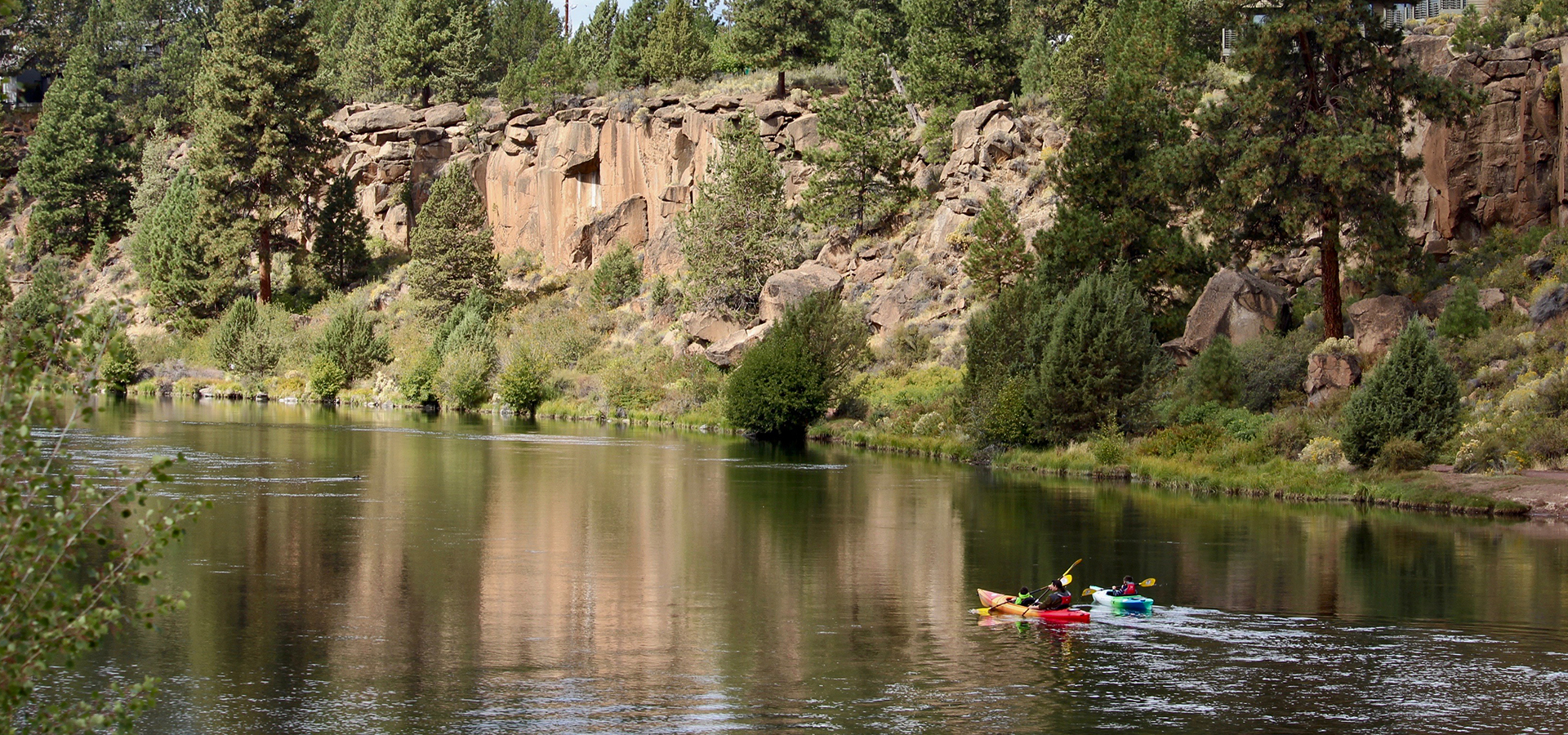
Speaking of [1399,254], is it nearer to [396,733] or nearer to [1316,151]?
[1316,151]

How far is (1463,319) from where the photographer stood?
44.4 metres

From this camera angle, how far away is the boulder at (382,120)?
98312mm

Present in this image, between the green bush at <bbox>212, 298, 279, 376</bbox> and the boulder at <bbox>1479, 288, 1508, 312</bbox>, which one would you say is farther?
the green bush at <bbox>212, 298, 279, 376</bbox>

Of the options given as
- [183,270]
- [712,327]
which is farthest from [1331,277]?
[183,270]

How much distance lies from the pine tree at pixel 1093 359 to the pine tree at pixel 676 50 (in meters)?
53.0

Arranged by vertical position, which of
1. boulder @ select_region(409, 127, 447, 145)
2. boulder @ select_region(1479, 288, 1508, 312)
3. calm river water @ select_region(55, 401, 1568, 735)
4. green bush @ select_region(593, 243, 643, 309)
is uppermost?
boulder @ select_region(409, 127, 447, 145)

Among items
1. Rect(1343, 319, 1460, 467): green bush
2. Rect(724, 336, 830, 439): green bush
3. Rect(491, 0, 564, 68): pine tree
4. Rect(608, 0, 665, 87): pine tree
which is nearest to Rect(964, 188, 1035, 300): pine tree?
Rect(724, 336, 830, 439): green bush

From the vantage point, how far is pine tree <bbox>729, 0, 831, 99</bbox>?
85812 mm

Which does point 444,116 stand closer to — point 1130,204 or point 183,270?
point 183,270

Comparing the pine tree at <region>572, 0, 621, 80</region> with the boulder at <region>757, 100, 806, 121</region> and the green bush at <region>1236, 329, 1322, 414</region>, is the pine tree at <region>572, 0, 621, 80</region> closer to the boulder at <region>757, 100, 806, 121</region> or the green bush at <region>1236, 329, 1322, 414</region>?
the boulder at <region>757, 100, 806, 121</region>

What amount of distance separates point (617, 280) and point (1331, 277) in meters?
46.7

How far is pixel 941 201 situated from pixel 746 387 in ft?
64.2

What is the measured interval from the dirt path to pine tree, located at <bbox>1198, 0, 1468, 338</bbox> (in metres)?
10.7

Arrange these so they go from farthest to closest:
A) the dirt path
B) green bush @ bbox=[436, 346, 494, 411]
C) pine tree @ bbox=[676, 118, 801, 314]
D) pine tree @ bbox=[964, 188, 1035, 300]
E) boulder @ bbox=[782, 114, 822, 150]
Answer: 1. boulder @ bbox=[782, 114, 822, 150]
2. pine tree @ bbox=[676, 118, 801, 314]
3. green bush @ bbox=[436, 346, 494, 411]
4. pine tree @ bbox=[964, 188, 1035, 300]
5. the dirt path
